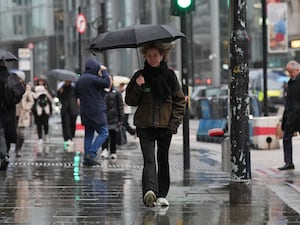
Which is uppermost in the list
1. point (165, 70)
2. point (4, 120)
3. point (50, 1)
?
point (50, 1)

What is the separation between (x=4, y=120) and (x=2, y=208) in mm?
3265

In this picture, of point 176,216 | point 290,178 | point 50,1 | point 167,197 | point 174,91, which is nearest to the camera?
point 176,216

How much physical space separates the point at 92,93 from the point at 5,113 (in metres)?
1.67

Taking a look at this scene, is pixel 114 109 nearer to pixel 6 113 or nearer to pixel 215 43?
pixel 6 113

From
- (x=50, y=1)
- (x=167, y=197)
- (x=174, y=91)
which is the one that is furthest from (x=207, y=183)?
(x=50, y=1)

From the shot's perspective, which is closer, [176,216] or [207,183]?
[176,216]

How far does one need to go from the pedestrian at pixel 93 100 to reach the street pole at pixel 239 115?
430cm

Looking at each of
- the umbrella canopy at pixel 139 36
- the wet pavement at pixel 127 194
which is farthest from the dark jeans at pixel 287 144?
the umbrella canopy at pixel 139 36

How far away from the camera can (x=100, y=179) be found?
9.70 m

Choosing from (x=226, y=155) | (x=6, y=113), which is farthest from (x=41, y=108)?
(x=226, y=155)

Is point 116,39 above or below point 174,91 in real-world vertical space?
above

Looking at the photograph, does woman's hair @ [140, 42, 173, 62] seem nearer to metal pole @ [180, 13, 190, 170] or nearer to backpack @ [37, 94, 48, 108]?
metal pole @ [180, 13, 190, 170]

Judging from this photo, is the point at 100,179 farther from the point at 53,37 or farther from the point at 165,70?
the point at 53,37

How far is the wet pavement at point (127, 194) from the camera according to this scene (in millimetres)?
6762
